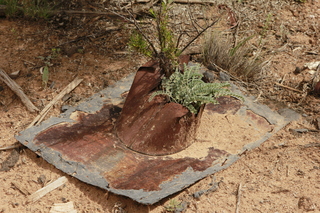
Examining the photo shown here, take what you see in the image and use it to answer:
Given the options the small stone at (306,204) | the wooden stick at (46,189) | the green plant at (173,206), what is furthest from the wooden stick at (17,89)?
the small stone at (306,204)

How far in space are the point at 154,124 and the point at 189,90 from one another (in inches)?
16.3

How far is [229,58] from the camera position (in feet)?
15.0

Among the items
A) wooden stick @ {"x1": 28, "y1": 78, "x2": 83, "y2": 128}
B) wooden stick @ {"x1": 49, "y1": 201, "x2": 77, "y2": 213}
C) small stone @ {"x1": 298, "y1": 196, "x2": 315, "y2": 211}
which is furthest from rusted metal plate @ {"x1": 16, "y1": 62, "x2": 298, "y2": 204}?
small stone @ {"x1": 298, "y1": 196, "x2": 315, "y2": 211}

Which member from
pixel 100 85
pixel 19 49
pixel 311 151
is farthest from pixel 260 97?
pixel 19 49

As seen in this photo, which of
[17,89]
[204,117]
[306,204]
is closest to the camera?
[306,204]

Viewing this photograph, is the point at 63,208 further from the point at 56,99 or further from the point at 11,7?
the point at 11,7

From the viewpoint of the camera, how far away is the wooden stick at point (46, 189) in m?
3.02

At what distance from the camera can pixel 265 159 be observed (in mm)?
3379

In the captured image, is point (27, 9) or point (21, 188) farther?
point (27, 9)

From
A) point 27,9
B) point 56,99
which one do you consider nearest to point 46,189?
point 56,99

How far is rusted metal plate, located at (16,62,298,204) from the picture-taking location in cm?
302

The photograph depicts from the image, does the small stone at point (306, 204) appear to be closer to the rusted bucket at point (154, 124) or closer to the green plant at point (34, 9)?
the rusted bucket at point (154, 124)

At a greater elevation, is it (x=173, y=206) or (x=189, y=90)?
(x=189, y=90)

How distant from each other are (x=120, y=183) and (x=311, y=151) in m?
1.65
